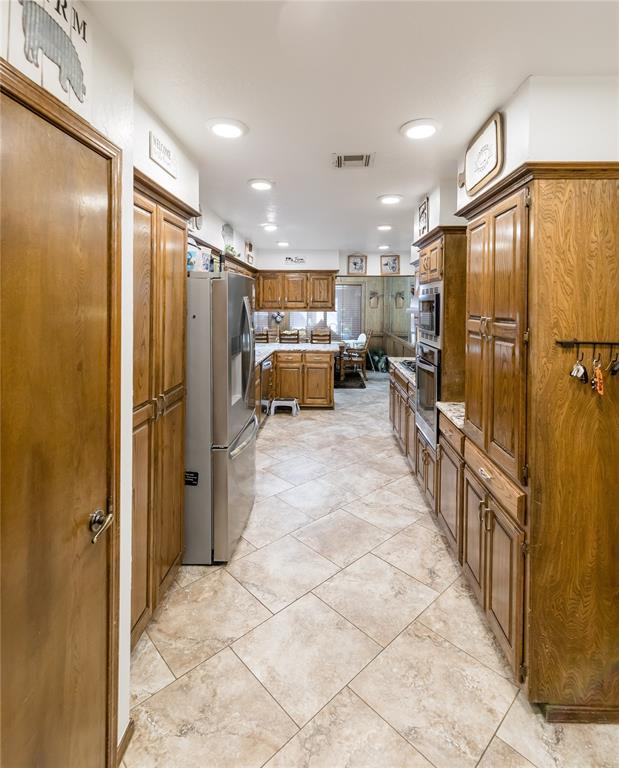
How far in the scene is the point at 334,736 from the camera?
146cm

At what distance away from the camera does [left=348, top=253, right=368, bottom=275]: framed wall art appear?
303 inches

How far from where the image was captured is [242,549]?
2680mm

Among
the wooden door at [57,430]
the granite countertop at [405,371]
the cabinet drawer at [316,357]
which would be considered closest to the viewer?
the wooden door at [57,430]

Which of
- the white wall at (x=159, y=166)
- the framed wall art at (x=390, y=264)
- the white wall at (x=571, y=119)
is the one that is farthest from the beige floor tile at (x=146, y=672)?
the framed wall art at (x=390, y=264)

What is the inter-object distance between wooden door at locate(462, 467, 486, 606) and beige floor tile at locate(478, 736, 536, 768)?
2.00 feet

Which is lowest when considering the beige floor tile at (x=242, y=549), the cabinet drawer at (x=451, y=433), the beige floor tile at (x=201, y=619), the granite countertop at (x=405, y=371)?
the beige floor tile at (x=201, y=619)

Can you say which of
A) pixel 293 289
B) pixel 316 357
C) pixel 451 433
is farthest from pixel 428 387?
pixel 293 289

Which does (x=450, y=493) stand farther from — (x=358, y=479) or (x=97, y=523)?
(x=97, y=523)

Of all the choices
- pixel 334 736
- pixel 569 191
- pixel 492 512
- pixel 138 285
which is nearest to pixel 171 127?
pixel 138 285

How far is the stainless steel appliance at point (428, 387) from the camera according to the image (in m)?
2.88

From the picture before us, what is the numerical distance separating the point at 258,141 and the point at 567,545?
2.46 m

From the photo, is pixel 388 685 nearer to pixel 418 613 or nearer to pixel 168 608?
pixel 418 613

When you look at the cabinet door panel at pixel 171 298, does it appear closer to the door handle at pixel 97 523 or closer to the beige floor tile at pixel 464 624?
the door handle at pixel 97 523

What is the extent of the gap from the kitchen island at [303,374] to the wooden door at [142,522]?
443 centimetres
